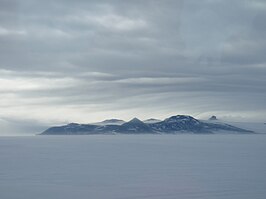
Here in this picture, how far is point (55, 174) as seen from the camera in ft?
126

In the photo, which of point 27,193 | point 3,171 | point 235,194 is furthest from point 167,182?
point 3,171

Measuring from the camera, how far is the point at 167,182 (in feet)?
107

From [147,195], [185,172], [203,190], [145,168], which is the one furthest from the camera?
[145,168]

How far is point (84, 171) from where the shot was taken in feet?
135

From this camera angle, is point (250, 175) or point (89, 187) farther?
point (250, 175)

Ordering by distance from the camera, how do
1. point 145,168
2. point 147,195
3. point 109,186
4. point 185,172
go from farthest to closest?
1. point 145,168
2. point 185,172
3. point 109,186
4. point 147,195

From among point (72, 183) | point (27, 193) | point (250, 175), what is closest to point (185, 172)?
point (250, 175)

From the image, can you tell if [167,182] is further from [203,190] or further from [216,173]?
[216,173]

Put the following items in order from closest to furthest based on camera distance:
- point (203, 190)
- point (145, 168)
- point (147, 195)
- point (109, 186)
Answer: point (147, 195), point (203, 190), point (109, 186), point (145, 168)

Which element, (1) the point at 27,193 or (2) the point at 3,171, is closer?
(1) the point at 27,193

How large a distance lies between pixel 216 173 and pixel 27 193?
1733cm

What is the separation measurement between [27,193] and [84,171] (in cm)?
1297

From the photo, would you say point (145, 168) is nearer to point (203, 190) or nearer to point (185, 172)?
point (185, 172)

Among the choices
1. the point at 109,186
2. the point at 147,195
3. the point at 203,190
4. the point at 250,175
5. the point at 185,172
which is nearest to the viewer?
the point at 147,195
